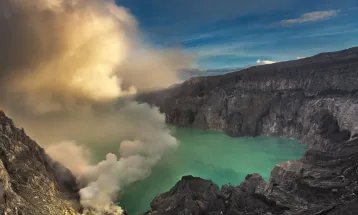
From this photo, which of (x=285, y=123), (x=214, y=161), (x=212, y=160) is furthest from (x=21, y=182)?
(x=285, y=123)

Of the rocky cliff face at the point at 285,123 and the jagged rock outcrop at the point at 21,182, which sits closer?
the jagged rock outcrop at the point at 21,182

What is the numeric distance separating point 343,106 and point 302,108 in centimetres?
1797

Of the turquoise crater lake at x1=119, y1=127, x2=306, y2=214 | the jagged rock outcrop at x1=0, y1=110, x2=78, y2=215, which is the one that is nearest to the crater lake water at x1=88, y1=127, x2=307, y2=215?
the turquoise crater lake at x1=119, y1=127, x2=306, y2=214

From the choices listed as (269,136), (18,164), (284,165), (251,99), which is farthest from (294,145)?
(18,164)

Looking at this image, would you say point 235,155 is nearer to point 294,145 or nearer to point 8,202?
point 294,145

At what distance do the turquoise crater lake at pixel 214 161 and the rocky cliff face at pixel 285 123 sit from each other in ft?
21.2

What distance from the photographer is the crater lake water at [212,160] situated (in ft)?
190

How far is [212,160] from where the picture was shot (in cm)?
7925

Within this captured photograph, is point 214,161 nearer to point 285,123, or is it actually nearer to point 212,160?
point 212,160

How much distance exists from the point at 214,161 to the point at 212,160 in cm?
104

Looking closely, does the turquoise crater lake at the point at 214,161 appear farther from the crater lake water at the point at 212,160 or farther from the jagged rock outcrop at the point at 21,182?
the jagged rock outcrop at the point at 21,182

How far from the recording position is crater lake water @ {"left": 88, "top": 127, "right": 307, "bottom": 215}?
57.8 metres

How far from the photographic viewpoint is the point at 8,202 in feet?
86.1

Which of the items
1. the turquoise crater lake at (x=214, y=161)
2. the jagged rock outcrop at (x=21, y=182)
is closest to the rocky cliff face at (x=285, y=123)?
the turquoise crater lake at (x=214, y=161)
